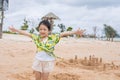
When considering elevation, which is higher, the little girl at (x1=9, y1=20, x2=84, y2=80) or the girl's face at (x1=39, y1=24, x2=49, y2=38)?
the girl's face at (x1=39, y1=24, x2=49, y2=38)

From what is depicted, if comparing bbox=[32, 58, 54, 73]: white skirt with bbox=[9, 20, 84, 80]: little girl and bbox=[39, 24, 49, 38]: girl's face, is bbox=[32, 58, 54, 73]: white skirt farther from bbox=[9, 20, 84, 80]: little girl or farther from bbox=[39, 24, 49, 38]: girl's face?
bbox=[39, 24, 49, 38]: girl's face

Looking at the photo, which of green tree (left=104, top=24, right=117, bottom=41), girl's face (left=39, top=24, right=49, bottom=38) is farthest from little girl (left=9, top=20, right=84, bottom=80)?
green tree (left=104, top=24, right=117, bottom=41)

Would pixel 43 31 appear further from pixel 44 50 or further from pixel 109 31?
pixel 109 31

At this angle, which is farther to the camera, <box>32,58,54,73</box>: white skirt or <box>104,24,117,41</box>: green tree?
<box>104,24,117,41</box>: green tree

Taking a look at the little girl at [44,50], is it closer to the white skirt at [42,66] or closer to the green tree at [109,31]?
the white skirt at [42,66]

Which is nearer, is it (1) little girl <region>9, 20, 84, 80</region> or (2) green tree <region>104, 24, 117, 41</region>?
(1) little girl <region>9, 20, 84, 80</region>

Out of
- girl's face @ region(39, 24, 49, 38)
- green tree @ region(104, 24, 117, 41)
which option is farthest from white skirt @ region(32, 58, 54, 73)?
green tree @ region(104, 24, 117, 41)

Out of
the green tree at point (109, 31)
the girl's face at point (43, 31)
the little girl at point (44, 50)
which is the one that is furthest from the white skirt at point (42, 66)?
the green tree at point (109, 31)

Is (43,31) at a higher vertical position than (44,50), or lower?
higher

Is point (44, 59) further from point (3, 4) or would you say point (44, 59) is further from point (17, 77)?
point (3, 4)

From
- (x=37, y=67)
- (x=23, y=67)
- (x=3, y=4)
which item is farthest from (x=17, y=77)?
(x=3, y=4)

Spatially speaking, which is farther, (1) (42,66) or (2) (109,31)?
(2) (109,31)

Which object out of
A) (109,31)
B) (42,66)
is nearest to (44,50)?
(42,66)

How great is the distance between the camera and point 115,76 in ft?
26.2
